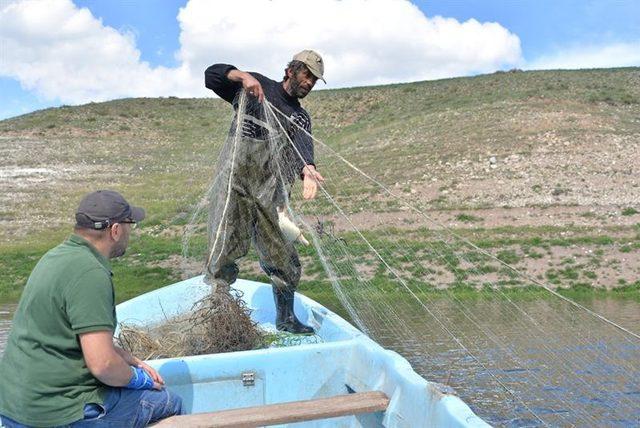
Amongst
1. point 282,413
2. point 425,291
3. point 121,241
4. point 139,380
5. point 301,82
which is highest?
point 301,82

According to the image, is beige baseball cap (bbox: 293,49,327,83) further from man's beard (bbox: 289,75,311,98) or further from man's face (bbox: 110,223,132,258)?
man's face (bbox: 110,223,132,258)

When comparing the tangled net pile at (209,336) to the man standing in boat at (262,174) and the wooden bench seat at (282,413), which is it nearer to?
the man standing in boat at (262,174)

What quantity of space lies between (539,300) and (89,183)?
21.8 m

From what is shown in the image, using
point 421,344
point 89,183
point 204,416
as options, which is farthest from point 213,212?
point 89,183

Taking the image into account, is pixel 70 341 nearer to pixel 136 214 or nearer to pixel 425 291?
pixel 136 214

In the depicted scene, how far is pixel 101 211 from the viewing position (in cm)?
390

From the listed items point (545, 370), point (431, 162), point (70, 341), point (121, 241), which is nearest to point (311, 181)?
point (121, 241)

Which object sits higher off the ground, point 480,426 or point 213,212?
point 213,212

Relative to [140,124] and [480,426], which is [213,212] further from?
[140,124]

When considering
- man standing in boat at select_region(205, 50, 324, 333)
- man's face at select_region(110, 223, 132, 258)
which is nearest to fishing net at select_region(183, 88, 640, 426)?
man standing in boat at select_region(205, 50, 324, 333)

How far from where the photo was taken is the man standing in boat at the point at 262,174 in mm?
6500

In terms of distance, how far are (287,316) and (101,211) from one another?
11.7 ft

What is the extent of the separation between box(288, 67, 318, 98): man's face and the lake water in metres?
3.24

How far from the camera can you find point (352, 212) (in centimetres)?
2192
